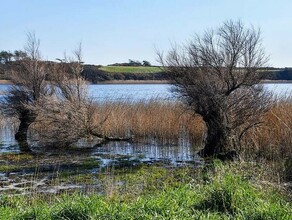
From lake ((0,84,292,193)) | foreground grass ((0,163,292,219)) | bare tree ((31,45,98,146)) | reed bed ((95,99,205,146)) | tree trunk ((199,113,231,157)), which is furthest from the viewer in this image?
reed bed ((95,99,205,146))

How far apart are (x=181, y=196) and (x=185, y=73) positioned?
7.40 metres

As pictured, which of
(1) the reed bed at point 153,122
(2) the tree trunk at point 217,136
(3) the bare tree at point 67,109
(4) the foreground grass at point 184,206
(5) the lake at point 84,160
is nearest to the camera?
(4) the foreground grass at point 184,206

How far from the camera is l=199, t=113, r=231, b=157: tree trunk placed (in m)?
12.9

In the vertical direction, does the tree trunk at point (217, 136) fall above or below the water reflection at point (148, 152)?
above

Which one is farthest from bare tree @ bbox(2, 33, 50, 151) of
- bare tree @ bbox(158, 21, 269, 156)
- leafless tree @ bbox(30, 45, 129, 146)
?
bare tree @ bbox(158, 21, 269, 156)

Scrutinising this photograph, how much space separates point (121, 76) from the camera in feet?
161

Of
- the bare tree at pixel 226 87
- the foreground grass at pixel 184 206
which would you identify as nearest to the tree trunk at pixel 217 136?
the bare tree at pixel 226 87

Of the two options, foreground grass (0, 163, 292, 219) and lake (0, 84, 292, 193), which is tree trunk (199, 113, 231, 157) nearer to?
lake (0, 84, 292, 193)

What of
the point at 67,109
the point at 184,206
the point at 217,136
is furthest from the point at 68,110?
the point at 184,206

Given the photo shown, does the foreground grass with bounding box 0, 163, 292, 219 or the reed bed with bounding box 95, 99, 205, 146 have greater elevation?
the foreground grass with bounding box 0, 163, 292, 219

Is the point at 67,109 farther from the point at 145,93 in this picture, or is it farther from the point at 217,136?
the point at 145,93

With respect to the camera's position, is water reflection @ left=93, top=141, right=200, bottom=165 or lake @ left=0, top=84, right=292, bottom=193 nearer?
lake @ left=0, top=84, right=292, bottom=193

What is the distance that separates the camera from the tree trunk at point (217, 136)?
1287 centimetres

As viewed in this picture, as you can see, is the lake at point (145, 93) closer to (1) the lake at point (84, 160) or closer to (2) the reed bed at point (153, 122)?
(1) the lake at point (84, 160)
